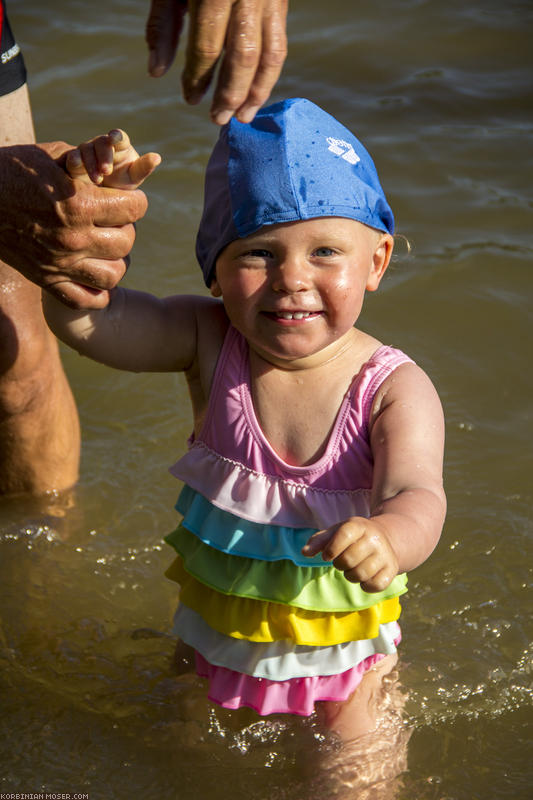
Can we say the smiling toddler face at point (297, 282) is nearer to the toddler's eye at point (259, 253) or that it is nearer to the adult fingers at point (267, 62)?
the toddler's eye at point (259, 253)

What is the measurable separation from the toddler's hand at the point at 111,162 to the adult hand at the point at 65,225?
3cm

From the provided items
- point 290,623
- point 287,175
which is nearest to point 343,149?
point 287,175

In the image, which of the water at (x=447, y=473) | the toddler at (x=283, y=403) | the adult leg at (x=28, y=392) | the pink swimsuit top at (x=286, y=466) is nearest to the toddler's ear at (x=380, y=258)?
the toddler at (x=283, y=403)

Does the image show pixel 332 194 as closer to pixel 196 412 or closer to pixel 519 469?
pixel 196 412

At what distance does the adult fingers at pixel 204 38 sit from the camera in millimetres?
1981

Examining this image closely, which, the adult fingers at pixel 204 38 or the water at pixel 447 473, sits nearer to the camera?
the adult fingers at pixel 204 38

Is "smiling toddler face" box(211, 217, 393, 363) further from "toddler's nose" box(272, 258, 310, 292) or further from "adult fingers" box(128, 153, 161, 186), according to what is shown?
"adult fingers" box(128, 153, 161, 186)

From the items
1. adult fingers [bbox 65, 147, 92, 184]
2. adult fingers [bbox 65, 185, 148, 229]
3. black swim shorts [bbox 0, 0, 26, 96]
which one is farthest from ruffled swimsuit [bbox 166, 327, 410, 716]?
black swim shorts [bbox 0, 0, 26, 96]

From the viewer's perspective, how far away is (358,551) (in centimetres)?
187

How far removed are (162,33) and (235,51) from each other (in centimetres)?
21

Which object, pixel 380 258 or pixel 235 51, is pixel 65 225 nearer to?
pixel 235 51

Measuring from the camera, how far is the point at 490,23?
6977 mm

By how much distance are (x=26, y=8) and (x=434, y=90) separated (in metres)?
3.16

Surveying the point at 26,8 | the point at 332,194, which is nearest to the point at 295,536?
the point at 332,194
